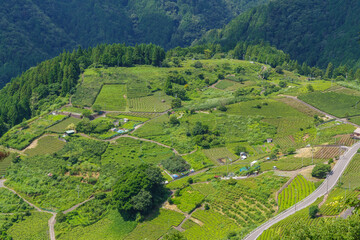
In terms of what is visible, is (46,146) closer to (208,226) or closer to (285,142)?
(208,226)

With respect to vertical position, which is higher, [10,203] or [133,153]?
[133,153]

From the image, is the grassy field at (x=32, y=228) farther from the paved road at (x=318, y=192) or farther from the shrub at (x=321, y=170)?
the shrub at (x=321, y=170)

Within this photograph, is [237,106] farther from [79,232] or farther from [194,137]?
[79,232]

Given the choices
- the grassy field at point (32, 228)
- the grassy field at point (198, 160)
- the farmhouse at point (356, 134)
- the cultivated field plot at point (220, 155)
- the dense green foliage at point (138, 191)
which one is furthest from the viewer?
the cultivated field plot at point (220, 155)

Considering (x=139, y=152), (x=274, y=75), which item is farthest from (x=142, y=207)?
(x=274, y=75)

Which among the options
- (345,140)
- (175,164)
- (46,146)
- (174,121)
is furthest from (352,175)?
(46,146)

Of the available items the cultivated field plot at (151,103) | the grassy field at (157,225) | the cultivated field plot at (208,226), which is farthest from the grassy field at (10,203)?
the cultivated field plot at (151,103)

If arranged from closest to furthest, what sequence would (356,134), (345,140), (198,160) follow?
(345,140), (356,134), (198,160)
